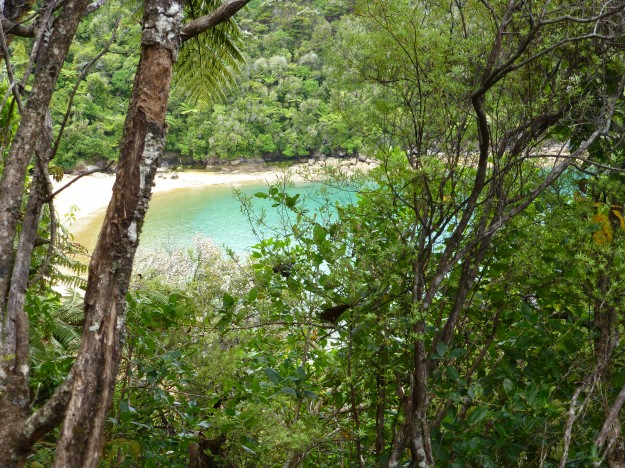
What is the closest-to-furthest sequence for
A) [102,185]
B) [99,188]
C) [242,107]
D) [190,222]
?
[190,222] < [99,188] < [102,185] < [242,107]

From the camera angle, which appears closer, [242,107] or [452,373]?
[452,373]

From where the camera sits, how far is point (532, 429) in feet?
4.82

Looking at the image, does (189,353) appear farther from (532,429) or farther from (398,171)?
(532,429)

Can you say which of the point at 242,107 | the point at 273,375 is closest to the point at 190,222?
the point at 242,107

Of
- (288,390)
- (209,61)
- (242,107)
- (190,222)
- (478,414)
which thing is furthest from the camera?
(242,107)

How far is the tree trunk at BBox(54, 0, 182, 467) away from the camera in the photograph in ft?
4.57

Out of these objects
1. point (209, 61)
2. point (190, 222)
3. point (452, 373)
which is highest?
point (190, 222)

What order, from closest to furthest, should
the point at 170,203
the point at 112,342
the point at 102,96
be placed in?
the point at 112,342 → the point at 170,203 → the point at 102,96

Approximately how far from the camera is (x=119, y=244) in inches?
58.4

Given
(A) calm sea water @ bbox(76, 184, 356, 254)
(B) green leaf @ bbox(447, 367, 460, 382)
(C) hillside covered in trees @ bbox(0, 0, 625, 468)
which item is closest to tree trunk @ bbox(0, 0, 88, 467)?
(C) hillside covered in trees @ bbox(0, 0, 625, 468)

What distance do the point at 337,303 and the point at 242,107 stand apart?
35.3 metres

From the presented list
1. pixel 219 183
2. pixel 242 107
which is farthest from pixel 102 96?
pixel 219 183

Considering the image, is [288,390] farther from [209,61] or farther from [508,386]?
[209,61]

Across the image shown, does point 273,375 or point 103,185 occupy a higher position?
point 103,185
